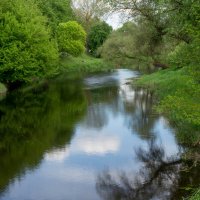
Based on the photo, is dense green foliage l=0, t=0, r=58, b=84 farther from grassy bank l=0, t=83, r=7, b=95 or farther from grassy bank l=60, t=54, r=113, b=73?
grassy bank l=60, t=54, r=113, b=73

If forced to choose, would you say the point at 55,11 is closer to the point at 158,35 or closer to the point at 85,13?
the point at 85,13

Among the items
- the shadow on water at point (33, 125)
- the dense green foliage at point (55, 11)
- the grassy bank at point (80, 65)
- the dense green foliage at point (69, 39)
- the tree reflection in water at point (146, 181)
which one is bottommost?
the tree reflection in water at point (146, 181)

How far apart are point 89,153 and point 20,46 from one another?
89.7 feet

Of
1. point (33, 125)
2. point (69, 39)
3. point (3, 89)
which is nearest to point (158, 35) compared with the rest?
point (33, 125)

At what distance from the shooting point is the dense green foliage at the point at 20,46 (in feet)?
151

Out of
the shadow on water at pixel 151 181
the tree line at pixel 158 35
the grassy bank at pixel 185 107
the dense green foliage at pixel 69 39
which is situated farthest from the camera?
the dense green foliage at pixel 69 39

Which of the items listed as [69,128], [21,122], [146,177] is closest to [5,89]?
[21,122]

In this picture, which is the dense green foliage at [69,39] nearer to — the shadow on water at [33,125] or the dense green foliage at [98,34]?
the dense green foliage at [98,34]

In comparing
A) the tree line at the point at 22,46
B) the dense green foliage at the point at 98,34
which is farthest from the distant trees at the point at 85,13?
the tree line at the point at 22,46

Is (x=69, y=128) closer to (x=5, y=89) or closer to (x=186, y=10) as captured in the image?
(x=186, y=10)

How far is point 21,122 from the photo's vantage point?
31266 mm

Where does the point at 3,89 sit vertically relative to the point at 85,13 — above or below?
below

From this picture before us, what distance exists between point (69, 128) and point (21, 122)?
4727mm

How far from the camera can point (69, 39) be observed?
82.1 metres
